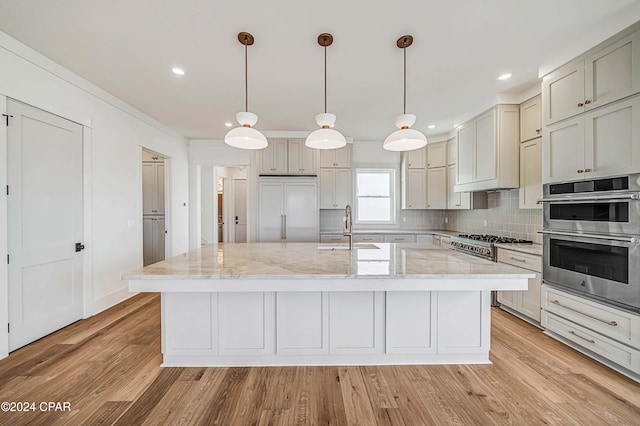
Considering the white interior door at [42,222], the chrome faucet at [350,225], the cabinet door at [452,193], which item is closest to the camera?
the white interior door at [42,222]

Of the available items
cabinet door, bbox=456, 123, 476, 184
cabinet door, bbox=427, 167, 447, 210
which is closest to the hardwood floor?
cabinet door, bbox=456, 123, 476, 184

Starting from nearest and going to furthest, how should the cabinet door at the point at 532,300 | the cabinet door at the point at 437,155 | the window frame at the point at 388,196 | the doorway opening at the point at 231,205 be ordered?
the cabinet door at the point at 532,300, the cabinet door at the point at 437,155, the window frame at the point at 388,196, the doorway opening at the point at 231,205

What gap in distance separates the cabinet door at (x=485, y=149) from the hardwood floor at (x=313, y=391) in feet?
6.91

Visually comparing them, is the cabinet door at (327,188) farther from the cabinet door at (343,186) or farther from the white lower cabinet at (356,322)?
the white lower cabinet at (356,322)

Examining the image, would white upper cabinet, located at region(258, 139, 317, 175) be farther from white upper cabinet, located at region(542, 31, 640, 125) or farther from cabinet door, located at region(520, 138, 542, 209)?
white upper cabinet, located at region(542, 31, 640, 125)

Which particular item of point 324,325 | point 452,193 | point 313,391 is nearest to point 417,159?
point 452,193

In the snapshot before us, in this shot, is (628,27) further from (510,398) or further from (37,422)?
(37,422)

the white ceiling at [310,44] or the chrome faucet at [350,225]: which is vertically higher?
the white ceiling at [310,44]

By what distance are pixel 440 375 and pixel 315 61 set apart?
9.37ft

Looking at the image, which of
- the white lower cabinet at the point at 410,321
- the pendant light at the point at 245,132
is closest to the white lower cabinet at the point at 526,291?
the white lower cabinet at the point at 410,321

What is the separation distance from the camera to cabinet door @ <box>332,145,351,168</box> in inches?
199

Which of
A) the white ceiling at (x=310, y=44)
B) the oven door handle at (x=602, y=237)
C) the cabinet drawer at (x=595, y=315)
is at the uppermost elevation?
the white ceiling at (x=310, y=44)

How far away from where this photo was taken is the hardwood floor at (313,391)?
5.37ft

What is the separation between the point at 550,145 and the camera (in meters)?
2.60
